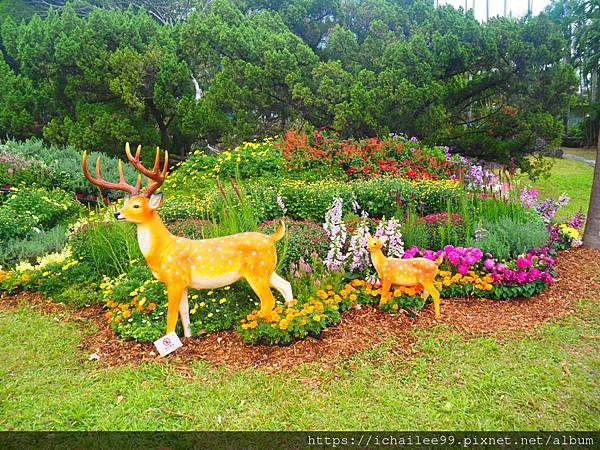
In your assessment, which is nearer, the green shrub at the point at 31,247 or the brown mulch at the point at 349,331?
the brown mulch at the point at 349,331

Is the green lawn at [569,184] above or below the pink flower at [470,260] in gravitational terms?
below

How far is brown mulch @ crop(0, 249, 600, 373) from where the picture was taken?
3467mm

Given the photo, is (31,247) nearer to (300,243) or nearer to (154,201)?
(154,201)

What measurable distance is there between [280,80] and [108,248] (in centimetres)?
740

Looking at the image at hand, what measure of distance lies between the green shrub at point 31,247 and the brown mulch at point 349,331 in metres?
1.06

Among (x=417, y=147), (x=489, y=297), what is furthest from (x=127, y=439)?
(x=417, y=147)

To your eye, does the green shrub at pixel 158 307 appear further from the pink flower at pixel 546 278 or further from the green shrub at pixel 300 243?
the pink flower at pixel 546 278

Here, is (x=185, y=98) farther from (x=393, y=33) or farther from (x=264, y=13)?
(x=393, y=33)

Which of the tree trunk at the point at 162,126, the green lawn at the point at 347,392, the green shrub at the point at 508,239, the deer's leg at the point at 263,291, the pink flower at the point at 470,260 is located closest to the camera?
the green lawn at the point at 347,392

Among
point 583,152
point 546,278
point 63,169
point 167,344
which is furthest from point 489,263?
point 583,152

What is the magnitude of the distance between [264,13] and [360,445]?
1297cm

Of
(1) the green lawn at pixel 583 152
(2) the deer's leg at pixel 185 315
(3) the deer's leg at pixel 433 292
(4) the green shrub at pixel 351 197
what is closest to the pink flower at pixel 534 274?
(3) the deer's leg at pixel 433 292

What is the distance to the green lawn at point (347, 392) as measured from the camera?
275 cm

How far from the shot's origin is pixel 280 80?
11.0m
